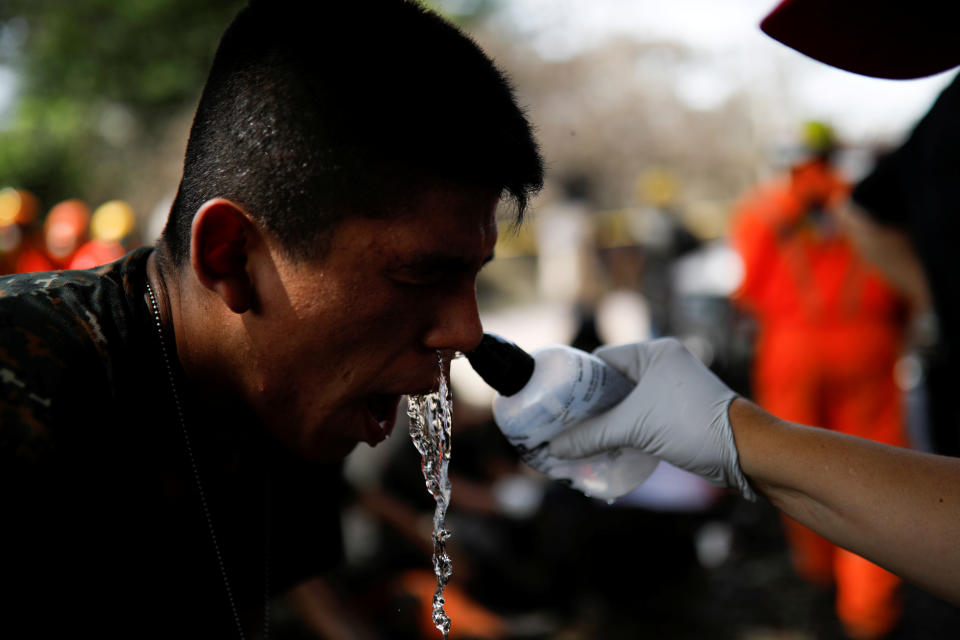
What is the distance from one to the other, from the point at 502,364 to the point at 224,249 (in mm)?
623

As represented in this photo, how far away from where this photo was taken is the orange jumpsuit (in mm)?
4211

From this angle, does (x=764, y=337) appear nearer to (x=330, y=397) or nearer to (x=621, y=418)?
(x=621, y=418)

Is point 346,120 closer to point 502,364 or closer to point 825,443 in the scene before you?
point 502,364

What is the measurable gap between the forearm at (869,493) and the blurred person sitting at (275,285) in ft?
2.06

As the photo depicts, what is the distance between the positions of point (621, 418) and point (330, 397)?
67cm

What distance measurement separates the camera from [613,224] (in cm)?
1602

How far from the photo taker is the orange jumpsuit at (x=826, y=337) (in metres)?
4.21

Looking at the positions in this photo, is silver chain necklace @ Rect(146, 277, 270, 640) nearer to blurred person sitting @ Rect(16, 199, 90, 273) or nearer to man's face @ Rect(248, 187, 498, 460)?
man's face @ Rect(248, 187, 498, 460)

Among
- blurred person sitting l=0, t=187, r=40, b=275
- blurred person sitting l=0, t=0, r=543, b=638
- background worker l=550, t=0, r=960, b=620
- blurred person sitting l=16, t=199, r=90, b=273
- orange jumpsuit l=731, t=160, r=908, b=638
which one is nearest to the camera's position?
blurred person sitting l=0, t=0, r=543, b=638

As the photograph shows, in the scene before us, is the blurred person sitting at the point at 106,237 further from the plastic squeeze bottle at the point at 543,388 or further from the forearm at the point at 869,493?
the forearm at the point at 869,493

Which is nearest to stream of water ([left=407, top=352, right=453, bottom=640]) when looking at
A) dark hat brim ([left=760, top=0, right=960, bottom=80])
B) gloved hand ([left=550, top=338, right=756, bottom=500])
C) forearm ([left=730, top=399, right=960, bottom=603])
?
gloved hand ([left=550, top=338, right=756, bottom=500])

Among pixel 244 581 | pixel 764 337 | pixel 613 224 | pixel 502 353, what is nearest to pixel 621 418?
pixel 502 353

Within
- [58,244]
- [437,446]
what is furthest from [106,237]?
[437,446]

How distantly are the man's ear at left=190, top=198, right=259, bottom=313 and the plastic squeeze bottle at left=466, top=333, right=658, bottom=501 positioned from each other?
1.64 feet
